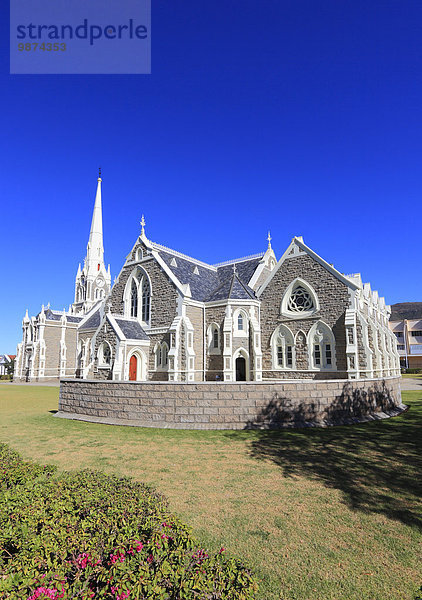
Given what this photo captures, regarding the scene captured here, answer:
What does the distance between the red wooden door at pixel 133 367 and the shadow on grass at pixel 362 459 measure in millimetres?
16606

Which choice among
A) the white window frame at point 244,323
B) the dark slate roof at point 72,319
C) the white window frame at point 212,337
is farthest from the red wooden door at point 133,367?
the dark slate roof at point 72,319

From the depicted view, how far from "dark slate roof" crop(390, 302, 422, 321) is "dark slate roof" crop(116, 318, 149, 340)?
66.9 metres

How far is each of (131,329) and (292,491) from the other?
22.3 metres

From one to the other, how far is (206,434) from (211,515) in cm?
613

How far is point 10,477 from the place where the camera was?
5.46 meters

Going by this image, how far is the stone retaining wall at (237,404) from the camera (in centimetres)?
1258

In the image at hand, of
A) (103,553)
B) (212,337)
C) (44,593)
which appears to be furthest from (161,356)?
(44,593)

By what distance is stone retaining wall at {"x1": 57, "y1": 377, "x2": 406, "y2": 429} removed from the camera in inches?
495

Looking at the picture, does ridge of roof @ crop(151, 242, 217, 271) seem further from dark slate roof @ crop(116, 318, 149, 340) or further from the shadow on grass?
the shadow on grass

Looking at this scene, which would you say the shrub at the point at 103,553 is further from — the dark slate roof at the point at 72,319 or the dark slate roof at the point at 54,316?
the dark slate roof at the point at 72,319

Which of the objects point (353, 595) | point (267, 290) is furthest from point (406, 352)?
point (353, 595)

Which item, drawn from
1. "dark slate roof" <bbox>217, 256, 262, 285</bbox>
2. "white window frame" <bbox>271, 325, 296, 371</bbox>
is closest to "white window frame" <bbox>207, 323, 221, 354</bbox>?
"white window frame" <bbox>271, 325, 296, 371</bbox>

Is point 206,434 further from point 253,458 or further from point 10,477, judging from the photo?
point 10,477

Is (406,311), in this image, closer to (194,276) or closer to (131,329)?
(194,276)
